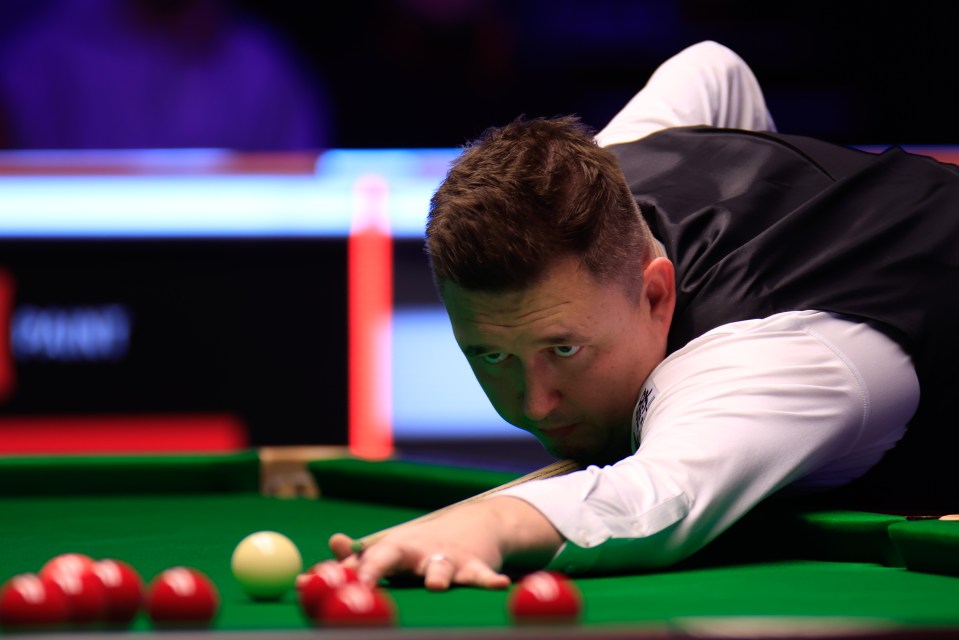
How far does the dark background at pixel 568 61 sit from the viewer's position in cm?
759

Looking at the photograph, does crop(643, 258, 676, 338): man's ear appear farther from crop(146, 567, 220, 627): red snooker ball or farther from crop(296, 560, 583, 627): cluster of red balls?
crop(146, 567, 220, 627): red snooker ball

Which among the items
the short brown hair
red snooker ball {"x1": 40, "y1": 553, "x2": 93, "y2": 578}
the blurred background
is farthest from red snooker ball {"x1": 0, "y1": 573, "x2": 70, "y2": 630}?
the blurred background

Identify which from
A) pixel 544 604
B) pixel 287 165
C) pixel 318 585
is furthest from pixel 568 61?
pixel 544 604

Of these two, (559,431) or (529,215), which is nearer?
(529,215)

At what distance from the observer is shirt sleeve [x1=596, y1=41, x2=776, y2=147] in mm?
3555

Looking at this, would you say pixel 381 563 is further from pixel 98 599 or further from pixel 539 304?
pixel 539 304

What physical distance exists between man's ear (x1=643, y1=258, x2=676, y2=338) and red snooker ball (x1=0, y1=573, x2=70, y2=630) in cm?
129

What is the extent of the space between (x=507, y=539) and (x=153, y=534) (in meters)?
1.08

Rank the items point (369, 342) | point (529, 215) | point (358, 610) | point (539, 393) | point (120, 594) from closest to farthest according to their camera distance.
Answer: point (358, 610)
point (120, 594)
point (529, 215)
point (539, 393)
point (369, 342)

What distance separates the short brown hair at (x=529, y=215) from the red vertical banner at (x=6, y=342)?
15.7 ft

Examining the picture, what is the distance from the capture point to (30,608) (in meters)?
1.29

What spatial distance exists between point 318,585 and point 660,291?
1080mm

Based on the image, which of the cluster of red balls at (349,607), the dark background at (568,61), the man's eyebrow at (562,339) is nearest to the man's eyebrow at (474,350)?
the man's eyebrow at (562,339)

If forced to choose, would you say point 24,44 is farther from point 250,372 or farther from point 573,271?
point 573,271
